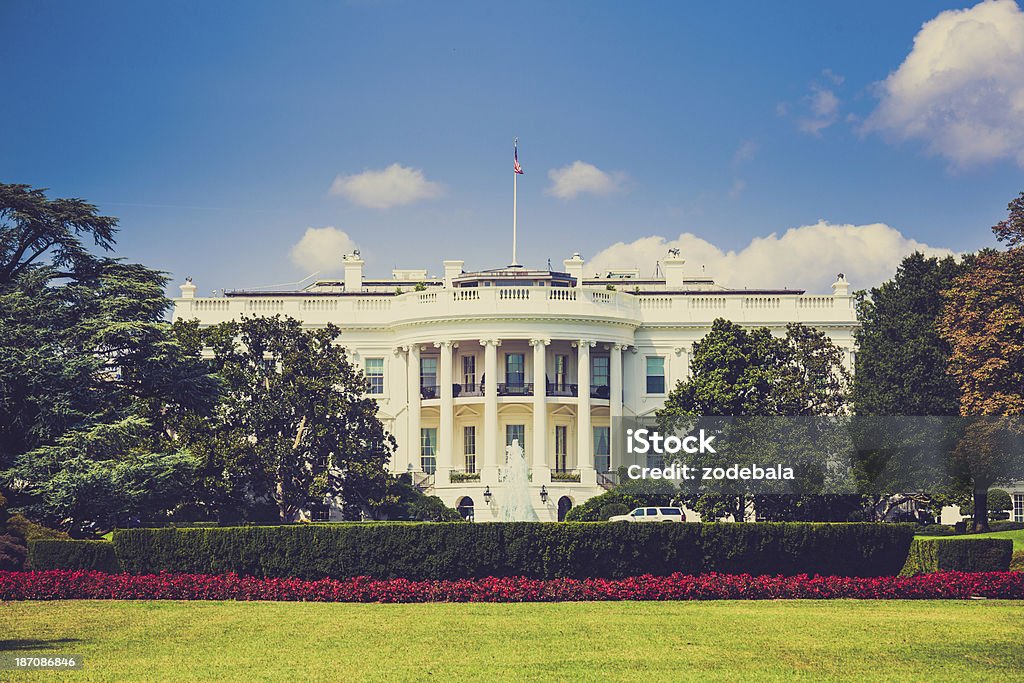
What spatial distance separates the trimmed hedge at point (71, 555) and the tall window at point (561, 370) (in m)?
36.4

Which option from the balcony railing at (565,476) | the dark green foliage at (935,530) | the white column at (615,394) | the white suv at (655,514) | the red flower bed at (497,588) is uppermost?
the white column at (615,394)

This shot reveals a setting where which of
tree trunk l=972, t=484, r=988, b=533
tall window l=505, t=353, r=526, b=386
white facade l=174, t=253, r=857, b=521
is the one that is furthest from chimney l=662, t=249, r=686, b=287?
tree trunk l=972, t=484, r=988, b=533

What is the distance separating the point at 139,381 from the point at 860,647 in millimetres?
22599

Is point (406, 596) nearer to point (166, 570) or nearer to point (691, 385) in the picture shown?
point (166, 570)

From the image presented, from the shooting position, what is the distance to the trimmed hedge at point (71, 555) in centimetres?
2788

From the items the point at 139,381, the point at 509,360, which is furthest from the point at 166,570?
the point at 509,360

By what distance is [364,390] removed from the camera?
51.2 metres

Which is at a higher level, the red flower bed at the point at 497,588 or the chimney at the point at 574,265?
the chimney at the point at 574,265

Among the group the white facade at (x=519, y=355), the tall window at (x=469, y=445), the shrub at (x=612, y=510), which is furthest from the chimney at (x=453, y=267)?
the shrub at (x=612, y=510)

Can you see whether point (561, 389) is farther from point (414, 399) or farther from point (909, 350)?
point (909, 350)

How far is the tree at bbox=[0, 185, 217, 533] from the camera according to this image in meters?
32.6

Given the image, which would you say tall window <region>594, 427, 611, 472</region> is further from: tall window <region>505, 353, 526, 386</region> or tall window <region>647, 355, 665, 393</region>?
tall window <region>505, 353, 526, 386</region>

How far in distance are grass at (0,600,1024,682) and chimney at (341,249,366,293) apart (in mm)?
45685

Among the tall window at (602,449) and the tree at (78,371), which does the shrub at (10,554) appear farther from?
the tall window at (602,449)
